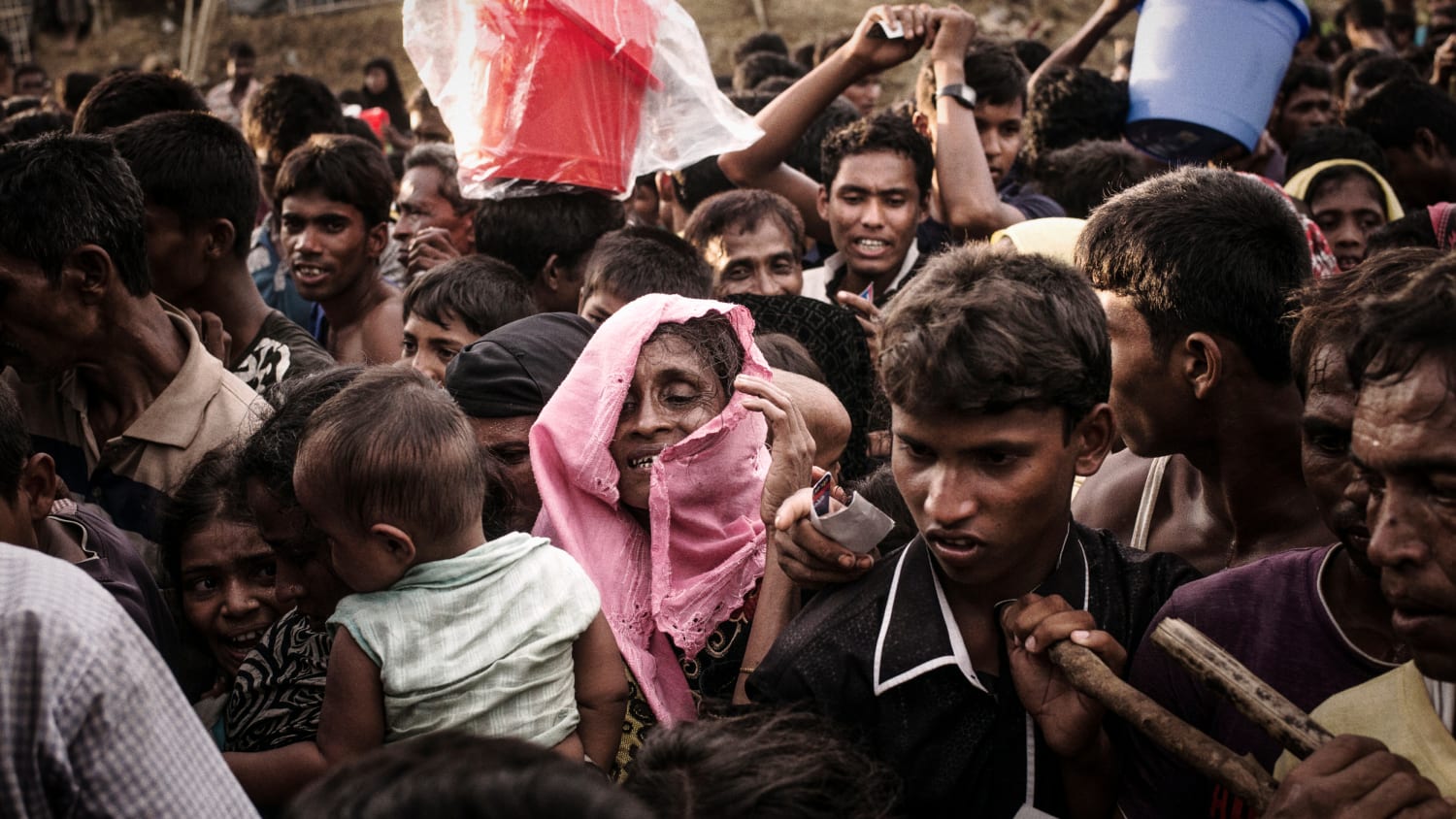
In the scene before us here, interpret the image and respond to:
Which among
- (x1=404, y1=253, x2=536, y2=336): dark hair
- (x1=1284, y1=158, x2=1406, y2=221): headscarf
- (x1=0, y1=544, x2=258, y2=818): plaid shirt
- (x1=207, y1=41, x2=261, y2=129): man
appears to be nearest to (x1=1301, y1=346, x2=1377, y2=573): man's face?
(x1=0, y1=544, x2=258, y2=818): plaid shirt

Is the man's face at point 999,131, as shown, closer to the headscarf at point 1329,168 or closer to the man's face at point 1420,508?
the headscarf at point 1329,168

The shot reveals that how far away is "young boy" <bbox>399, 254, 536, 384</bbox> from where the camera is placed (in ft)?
12.8

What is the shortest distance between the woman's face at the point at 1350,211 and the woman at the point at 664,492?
3.89 meters

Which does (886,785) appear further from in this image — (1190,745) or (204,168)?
(204,168)

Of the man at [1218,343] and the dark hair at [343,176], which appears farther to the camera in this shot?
the dark hair at [343,176]

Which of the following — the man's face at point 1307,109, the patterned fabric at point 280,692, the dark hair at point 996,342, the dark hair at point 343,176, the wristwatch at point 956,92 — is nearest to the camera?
the dark hair at point 996,342

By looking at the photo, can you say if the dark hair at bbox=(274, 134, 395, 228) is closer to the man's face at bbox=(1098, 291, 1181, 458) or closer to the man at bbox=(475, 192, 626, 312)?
the man at bbox=(475, 192, 626, 312)

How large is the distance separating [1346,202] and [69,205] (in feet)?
16.5

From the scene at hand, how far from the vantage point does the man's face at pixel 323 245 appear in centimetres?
466

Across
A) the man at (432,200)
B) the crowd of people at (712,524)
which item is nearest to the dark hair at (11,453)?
the crowd of people at (712,524)

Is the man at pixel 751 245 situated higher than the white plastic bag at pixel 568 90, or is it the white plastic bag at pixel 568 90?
the white plastic bag at pixel 568 90

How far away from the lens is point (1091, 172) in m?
5.26

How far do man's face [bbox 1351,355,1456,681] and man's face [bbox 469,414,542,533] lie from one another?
6.29 feet

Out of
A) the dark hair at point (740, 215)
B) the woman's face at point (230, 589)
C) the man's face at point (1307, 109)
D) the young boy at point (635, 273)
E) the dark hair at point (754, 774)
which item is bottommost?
the woman's face at point (230, 589)
